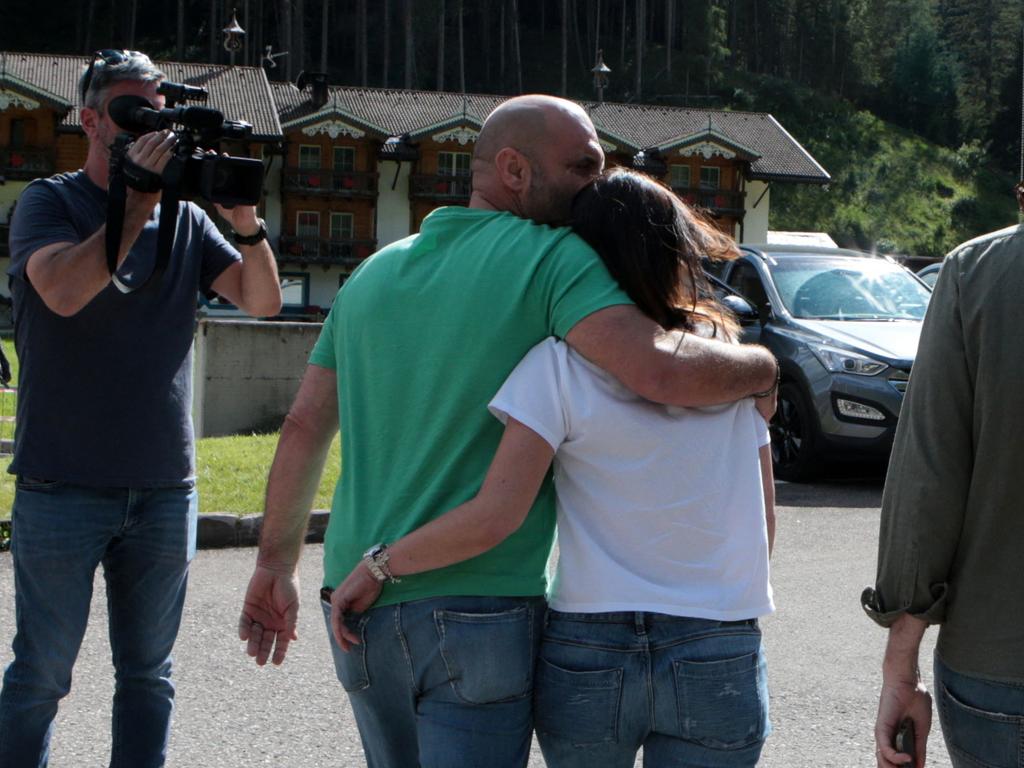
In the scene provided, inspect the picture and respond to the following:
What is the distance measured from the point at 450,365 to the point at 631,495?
14.8 inches

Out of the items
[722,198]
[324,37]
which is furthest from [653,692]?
[324,37]

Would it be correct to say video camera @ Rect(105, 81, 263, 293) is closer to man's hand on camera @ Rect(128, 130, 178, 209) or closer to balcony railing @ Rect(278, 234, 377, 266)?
man's hand on camera @ Rect(128, 130, 178, 209)

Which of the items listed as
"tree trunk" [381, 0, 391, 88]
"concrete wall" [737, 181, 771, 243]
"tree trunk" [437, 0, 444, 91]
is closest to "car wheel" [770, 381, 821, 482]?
"concrete wall" [737, 181, 771, 243]

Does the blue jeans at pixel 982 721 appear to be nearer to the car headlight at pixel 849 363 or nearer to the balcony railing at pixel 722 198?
the car headlight at pixel 849 363

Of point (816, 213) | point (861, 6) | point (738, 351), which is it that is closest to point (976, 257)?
point (738, 351)

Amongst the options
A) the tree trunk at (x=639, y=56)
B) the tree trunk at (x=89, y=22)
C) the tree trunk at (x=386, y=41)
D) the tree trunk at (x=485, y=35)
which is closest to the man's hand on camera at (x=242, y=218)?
the tree trunk at (x=386, y=41)

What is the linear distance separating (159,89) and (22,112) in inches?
1917

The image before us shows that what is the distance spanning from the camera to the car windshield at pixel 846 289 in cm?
1150

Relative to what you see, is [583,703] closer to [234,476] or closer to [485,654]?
[485,654]

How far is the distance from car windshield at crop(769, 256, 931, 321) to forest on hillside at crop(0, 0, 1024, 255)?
66.1 meters

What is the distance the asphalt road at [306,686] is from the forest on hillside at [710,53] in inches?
2791

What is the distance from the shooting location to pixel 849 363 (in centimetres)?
1059

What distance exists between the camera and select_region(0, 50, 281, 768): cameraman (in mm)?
3365

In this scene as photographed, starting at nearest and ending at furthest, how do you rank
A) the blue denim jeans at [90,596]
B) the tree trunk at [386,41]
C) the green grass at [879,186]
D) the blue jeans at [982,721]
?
the blue jeans at [982,721] → the blue denim jeans at [90,596] → the green grass at [879,186] → the tree trunk at [386,41]
